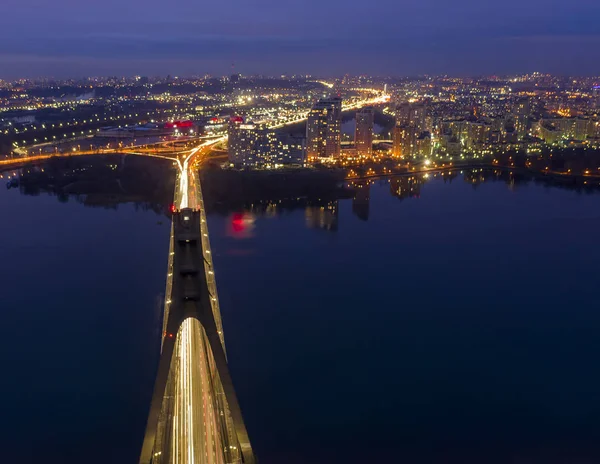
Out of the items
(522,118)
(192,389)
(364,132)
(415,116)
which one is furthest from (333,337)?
(522,118)

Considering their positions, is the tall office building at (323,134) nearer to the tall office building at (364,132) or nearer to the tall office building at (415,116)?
the tall office building at (364,132)

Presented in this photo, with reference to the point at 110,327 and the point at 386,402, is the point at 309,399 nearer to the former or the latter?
the point at 386,402

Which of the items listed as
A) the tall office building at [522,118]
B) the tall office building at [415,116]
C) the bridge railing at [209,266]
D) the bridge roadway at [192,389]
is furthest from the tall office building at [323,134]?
the bridge roadway at [192,389]

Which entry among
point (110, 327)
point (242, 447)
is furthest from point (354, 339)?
point (242, 447)

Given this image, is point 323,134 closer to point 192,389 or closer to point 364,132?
point 364,132

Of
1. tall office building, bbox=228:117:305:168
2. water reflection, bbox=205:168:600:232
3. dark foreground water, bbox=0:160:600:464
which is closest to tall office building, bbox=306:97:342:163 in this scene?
tall office building, bbox=228:117:305:168

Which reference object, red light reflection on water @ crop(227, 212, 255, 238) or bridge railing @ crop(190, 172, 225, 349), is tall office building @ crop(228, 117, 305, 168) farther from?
red light reflection on water @ crop(227, 212, 255, 238)
